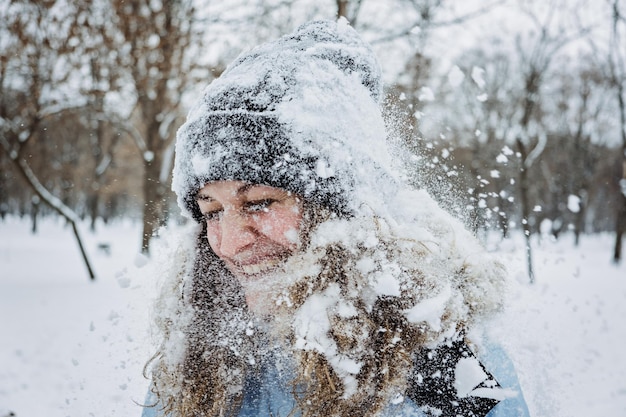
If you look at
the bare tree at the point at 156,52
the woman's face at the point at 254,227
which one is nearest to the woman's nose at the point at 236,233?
the woman's face at the point at 254,227

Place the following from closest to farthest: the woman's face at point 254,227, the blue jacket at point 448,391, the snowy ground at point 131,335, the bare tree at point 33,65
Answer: the blue jacket at point 448,391, the woman's face at point 254,227, the snowy ground at point 131,335, the bare tree at point 33,65

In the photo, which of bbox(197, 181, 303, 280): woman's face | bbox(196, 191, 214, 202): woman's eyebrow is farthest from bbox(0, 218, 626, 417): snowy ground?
bbox(197, 181, 303, 280): woman's face

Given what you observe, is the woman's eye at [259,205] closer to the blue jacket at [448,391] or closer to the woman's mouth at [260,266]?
the woman's mouth at [260,266]

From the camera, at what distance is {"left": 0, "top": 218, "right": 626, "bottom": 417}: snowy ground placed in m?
1.53

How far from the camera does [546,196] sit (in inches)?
1337

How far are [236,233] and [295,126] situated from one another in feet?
1.25

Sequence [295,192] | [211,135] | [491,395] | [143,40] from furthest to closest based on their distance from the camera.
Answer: [143,40], [211,135], [295,192], [491,395]

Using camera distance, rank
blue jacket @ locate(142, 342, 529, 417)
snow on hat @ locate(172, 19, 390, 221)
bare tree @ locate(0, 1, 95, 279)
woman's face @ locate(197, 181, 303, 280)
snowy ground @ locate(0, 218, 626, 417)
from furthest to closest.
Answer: bare tree @ locate(0, 1, 95, 279)
snowy ground @ locate(0, 218, 626, 417)
snow on hat @ locate(172, 19, 390, 221)
woman's face @ locate(197, 181, 303, 280)
blue jacket @ locate(142, 342, 529, 417)

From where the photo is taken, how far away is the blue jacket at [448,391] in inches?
46.3

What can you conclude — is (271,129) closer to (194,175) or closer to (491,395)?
(194,175)

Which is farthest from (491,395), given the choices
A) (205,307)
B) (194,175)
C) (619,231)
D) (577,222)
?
(577,222)

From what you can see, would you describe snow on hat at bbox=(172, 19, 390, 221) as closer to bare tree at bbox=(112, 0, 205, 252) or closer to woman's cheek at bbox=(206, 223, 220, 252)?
woman's cheek at bbox=(206, 223, 220, 252)

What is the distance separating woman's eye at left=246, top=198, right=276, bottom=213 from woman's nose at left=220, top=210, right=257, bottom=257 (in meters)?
0.03

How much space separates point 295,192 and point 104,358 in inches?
35.8
